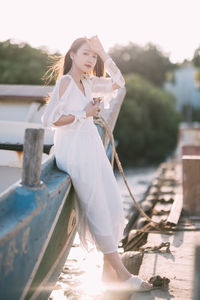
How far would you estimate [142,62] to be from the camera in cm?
4616

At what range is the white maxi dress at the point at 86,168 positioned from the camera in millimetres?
2929

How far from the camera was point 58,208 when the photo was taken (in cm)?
284

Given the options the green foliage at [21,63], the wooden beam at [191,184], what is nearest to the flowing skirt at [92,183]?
the wooden beam at [191,184]

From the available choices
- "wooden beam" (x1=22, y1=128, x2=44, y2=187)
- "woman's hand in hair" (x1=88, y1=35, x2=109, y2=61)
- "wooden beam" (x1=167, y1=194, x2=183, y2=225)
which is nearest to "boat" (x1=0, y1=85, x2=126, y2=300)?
"wooden beam" (x1=22, y1=128, x2=44, y2=187)

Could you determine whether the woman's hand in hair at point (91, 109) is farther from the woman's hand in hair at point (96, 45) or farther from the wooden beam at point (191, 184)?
the wooden beam at point (191, 184)

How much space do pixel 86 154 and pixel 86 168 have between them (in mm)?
98

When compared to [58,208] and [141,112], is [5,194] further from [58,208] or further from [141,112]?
[141,112]

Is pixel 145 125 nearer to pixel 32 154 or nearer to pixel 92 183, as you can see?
pixel 92 183

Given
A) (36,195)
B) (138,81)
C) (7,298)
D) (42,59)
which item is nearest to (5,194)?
(36,195)

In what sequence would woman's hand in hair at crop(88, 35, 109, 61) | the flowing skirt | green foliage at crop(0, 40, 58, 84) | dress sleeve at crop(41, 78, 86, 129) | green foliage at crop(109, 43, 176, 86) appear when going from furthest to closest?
green foliage at crop(109, 43, 176, 86) → green foliage at crop(0, 40, 58, 84) → woman's hand in hair at crop(88, 35, 109, 61) → the flowing skirt → dress sleeve at crop(41, 78, 86, 129)

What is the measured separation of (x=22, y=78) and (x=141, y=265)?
2084 centimetres

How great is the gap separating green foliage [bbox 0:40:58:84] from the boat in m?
20.0

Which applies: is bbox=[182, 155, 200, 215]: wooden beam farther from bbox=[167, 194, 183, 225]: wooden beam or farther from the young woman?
the young woman

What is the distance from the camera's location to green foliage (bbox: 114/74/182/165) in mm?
25922
